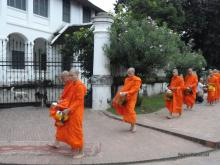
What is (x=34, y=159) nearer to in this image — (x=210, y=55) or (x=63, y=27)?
(x=63, y=27)

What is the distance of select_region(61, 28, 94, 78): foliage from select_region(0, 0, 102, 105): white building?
200 inches

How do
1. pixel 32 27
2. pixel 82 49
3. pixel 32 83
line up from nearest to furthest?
1. pixel 82 49
2. pixel 32 83
3. pixel 32 27

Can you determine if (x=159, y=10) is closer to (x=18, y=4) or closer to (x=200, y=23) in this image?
(x=200, y=23)

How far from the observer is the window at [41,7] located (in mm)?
29188

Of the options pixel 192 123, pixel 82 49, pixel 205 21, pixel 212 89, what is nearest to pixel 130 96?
pixel 192 123

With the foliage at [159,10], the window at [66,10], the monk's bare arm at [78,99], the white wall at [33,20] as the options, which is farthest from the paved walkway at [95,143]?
the window at [66,10]

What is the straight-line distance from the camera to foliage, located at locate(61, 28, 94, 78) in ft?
55.6

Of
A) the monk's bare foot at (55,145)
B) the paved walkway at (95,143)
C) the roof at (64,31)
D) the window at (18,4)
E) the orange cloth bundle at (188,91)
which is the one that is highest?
the window at (18,4)

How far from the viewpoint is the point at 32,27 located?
28844mm

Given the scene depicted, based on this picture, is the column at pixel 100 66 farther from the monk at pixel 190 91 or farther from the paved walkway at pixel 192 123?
the monk at pixel 190 91

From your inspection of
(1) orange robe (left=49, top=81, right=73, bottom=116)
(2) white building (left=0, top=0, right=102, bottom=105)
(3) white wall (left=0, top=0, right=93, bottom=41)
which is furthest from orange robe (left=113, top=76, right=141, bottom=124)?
(3) white wall (left=0, top=0, right=93, bottom=41)

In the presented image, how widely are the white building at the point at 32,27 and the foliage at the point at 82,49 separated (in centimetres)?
507

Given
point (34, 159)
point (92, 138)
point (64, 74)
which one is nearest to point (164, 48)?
point (92, 138)

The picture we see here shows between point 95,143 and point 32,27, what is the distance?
2030 cm
